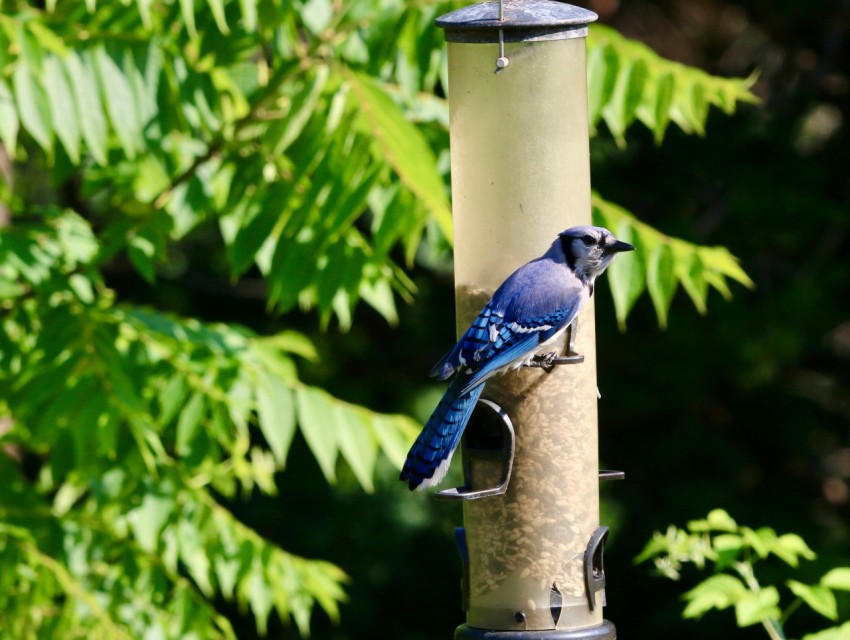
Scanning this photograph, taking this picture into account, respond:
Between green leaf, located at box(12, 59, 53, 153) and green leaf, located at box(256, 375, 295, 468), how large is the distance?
982mm

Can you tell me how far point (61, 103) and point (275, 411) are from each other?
1.13 metres

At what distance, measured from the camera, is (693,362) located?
809 cm

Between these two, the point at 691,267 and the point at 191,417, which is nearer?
the point at 191,417

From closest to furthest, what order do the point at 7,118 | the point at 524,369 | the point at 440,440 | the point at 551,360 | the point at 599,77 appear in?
the point at 440,440
the point at 551,360
the point at 524,369
the point at 7,118
the point at 599,77

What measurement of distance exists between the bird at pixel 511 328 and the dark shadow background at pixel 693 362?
4367 mm

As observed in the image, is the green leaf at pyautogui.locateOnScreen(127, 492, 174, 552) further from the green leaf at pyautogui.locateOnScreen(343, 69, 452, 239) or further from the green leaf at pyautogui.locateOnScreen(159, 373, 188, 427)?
the green leaf at pyautogui.locateOnScreen(343, 69, 452, 239)

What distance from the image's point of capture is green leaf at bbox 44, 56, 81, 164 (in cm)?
385

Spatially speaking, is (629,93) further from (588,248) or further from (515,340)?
(515,340)

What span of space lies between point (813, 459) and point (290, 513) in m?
3.31

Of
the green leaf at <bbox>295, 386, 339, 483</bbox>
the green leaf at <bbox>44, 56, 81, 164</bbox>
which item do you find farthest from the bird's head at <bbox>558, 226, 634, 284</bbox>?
the green leaf at <bbox>44, 56, 81, 164</bbox>

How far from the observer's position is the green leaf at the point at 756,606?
3.18 metres

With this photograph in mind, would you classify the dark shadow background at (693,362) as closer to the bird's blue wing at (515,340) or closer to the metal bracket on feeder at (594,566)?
the metal bracket on feeder at (594,566)

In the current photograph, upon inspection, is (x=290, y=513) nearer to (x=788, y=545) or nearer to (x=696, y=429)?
(x=696, y=429)

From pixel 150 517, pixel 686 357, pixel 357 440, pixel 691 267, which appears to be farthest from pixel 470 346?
pixel 686 357
